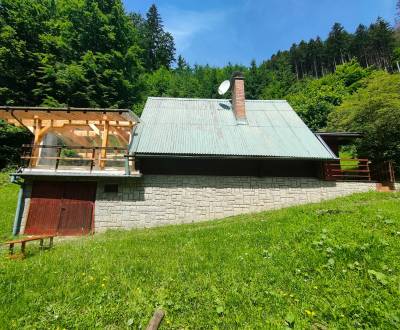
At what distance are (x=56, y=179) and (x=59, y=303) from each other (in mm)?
9203

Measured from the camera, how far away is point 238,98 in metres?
17.2

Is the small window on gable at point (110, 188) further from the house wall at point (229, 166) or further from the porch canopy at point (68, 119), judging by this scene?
the porch canopy at point (68, 119)

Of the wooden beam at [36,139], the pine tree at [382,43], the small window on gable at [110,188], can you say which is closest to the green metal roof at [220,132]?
the small window on gable at [110,188]

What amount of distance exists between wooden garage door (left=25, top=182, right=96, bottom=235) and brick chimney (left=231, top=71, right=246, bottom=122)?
9.48 meters

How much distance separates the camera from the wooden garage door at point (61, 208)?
480 inches

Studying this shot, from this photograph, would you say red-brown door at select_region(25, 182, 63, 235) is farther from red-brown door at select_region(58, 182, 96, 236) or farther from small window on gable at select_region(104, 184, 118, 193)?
small window on gable at select_region(104, 184, 118, 193)

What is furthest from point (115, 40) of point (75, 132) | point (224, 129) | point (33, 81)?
→ point (224, 129)

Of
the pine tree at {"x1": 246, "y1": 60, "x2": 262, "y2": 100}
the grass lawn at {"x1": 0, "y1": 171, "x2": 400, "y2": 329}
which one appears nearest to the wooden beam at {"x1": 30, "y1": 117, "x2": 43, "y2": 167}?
the grass lawn at {"x1": 0, "y1": 171, "x2": 400, "y2": 329}

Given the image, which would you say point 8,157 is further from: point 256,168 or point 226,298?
point 226,298

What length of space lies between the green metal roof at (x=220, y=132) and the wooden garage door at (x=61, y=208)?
10.6ft

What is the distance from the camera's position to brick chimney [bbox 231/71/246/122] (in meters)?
16.9

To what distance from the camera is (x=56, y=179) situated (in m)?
12.6

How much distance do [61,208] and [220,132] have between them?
8.91 m

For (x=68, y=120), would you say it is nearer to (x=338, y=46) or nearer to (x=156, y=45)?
(x=156, y=45)
